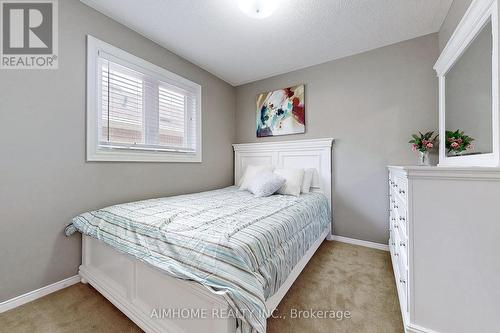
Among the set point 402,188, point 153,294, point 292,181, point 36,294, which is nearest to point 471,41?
point 402,188

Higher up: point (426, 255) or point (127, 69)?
point (127, 69)

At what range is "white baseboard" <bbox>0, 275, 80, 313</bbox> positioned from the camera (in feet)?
4.53

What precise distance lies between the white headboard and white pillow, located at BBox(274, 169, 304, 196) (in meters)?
0.30

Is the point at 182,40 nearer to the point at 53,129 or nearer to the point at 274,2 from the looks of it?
the point at 274,2

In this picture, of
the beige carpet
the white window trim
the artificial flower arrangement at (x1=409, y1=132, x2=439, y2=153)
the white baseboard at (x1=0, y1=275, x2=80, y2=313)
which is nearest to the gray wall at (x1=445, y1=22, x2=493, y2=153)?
the artificial flower arrangement at (x1=409, y1=132, x2=439, y2=153)

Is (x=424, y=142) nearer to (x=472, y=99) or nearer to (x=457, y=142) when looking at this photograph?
(x=457, y=142)

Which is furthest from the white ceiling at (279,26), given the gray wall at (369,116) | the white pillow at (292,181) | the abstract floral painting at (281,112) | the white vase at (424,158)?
the white pillow at (292,181)

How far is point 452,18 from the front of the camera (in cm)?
173

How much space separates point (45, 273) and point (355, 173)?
3.22 meters

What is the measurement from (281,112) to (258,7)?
5.05 feet

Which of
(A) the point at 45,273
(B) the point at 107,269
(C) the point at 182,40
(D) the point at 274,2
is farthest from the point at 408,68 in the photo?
(A) the point at 45,273

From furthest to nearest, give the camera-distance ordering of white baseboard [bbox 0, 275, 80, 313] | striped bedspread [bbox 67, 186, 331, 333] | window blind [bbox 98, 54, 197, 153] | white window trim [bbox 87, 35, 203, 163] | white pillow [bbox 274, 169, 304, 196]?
white pillow [bbox 274, 169, 304, 196], window blind [bbox 98, 54, 197, 153], white window trim [bbox 87, 35, 203, 163], white baseboard [bbox 0, 275, 80, 313], striped bedspread [bbox 67, 186, 331, 333]

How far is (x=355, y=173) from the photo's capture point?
2.54m

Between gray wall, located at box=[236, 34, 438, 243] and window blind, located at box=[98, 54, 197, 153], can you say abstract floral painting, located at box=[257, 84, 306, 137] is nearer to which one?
gray wall, located at box=[236, 34, 438, 243]
